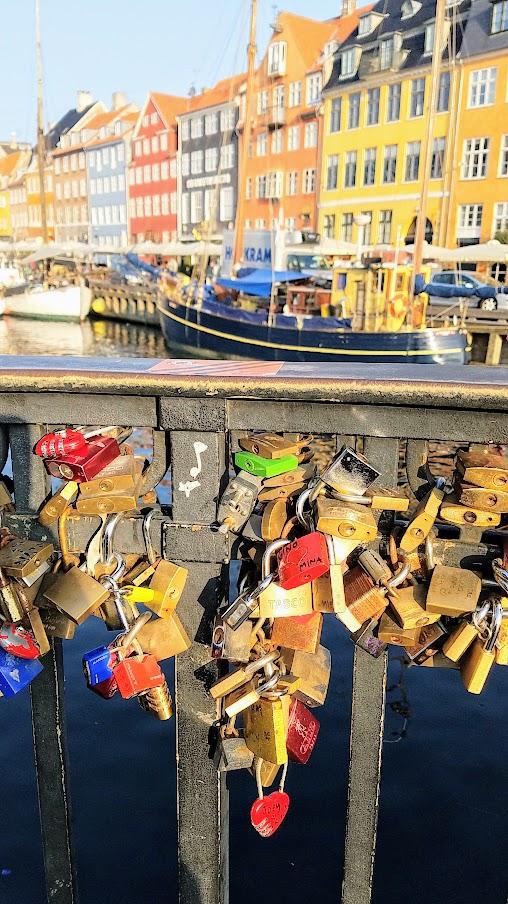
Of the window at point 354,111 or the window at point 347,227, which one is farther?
the window at point 347,227

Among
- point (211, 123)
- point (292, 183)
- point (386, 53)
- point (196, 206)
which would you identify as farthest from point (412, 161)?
point (196, 206)

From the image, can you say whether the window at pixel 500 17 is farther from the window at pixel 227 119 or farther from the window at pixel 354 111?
the window at pixel 227 119

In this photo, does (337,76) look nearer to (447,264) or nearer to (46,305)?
(447,264)

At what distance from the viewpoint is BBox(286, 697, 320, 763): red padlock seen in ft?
6.40

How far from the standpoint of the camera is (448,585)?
1.76 m

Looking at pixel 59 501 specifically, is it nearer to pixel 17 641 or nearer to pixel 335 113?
pixel 17 641

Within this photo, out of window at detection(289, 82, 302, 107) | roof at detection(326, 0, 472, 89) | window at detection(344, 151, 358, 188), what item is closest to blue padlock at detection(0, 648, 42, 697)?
roof at detection(326, 0, 472, 89)

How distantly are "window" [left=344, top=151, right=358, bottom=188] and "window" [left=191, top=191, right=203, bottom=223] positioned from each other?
18411 millimetres

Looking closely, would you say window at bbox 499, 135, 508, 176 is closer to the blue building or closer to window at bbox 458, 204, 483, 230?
window at bbox 458, 204, 483, 230

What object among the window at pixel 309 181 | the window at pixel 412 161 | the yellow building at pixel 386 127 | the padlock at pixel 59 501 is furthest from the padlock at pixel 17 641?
the window at pixel 309 181

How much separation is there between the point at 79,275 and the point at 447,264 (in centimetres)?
2362

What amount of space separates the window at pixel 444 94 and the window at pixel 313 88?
10361 millimetres

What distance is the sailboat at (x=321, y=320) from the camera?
1977cm

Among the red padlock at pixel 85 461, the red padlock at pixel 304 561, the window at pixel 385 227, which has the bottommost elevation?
the red padlock at pixel 304 561
